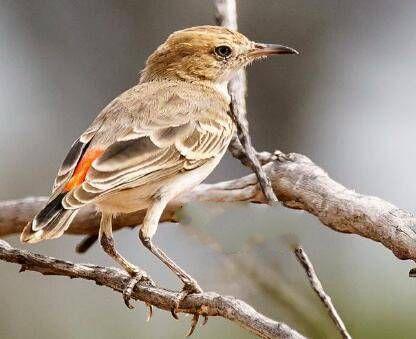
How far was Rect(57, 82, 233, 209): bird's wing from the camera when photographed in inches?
147

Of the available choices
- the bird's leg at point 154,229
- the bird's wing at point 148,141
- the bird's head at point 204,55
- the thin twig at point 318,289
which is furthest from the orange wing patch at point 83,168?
the bird's head at point 204,55

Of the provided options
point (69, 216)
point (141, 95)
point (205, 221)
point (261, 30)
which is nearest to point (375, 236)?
point (205, 221)

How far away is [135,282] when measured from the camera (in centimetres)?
377

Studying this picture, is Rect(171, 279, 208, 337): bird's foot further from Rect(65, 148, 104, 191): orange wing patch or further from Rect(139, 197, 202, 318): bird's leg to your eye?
Rect(65, 148, 104, 191): orange wing patch

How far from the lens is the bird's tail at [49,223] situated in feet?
11.0

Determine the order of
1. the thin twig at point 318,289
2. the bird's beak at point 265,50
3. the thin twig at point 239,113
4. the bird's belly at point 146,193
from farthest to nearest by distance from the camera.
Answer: the bird's beak at point 265,50
the bird's belly at point 146,193
the thin twig at point 239,113
the thin twig at point 318,289

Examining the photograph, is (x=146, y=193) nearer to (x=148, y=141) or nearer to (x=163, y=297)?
(x=148, y=141)

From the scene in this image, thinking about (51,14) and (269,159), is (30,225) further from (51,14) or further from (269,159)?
(51,14)

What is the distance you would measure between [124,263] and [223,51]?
1.04 meters

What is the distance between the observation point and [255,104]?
24.2 feet

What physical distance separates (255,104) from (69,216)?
394cm

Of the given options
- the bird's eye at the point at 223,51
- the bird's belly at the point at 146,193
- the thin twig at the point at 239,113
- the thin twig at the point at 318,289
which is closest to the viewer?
the thin twig at the point at 318,289

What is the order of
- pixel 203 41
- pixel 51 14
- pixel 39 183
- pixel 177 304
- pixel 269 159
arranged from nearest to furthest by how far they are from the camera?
pixel 177 304 < pixel 269 159 < pixel 203 41 < pixel 39 183 < pixel 51 14

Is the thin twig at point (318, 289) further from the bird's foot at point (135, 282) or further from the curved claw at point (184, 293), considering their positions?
the bird's foot at point (135, 282)
